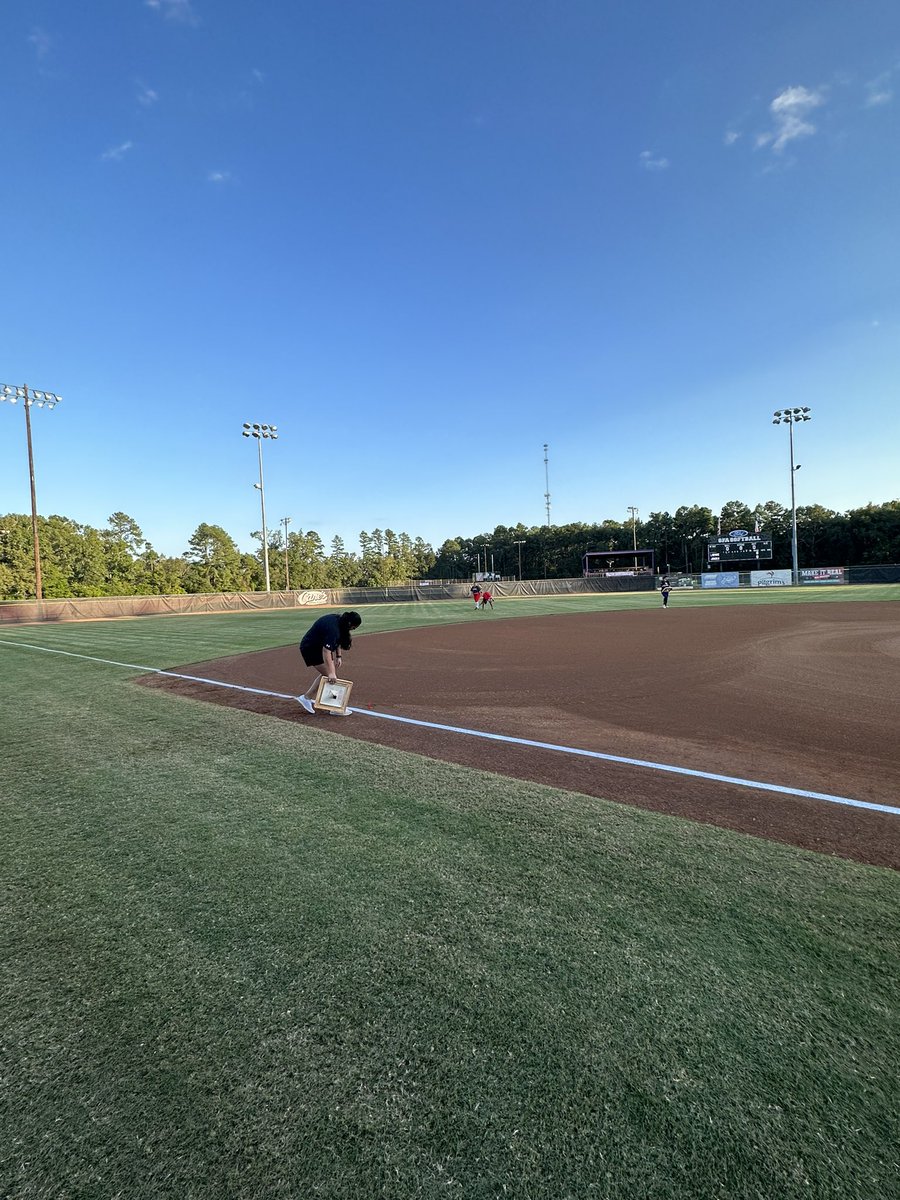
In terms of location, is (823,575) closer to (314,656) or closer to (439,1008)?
(314,656)

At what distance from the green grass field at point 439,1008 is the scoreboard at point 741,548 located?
182ft

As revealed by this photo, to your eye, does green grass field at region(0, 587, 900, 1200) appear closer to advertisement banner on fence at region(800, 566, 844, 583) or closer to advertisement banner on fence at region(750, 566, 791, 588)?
advertisement banner on fence at region(750, 566, 791, 588)

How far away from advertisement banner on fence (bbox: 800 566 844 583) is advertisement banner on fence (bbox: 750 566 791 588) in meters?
1.37

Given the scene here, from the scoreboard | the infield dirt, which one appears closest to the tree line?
the scoreboard

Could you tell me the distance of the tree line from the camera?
2667 inches

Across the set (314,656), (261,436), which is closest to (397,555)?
(261,436)

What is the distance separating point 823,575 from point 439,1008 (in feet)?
205

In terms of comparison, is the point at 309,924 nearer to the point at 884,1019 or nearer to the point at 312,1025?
the point at 312,1025

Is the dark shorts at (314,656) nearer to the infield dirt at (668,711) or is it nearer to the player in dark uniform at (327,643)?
the player in dark uniform at (327,643)

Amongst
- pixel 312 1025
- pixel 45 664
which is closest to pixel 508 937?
pixel 312 1025

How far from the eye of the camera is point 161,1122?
67.1 inches

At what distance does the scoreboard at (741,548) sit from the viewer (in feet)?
172

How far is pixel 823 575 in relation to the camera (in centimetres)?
5297

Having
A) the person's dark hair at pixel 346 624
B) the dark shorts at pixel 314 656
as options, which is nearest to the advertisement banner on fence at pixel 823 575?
the person's dark hair at pixel 346 624
